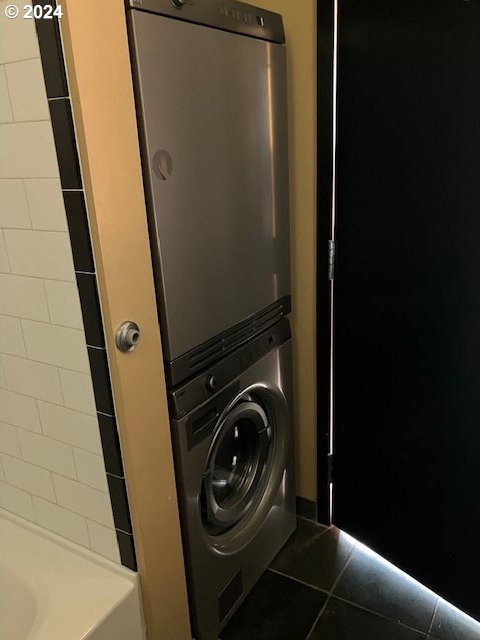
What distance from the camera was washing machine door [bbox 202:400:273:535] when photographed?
1.58m

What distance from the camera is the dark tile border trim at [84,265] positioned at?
3.24 ft

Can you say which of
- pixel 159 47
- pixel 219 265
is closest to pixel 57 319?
pixel 219 265

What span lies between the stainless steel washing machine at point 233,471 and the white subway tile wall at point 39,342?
9.0 inches

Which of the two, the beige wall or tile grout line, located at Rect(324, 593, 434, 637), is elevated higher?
the beige wall

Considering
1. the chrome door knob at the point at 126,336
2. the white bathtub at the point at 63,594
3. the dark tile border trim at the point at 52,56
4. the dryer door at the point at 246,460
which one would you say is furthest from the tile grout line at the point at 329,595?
the dark tile border trim at the point at 52,56

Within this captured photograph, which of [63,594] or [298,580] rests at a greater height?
[63,594]

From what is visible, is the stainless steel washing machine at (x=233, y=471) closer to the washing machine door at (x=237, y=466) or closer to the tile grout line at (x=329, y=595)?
the washing machine door at (x=237, y=466)

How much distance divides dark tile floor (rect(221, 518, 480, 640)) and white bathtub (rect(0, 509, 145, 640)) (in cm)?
50

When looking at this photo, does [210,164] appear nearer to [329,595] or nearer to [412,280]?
[412,280]

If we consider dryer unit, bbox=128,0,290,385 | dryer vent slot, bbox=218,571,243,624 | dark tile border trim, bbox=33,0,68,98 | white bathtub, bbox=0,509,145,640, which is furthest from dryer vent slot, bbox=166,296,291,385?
dryer vent slot, bbox=218,571,243,624

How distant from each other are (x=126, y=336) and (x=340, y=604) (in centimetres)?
120

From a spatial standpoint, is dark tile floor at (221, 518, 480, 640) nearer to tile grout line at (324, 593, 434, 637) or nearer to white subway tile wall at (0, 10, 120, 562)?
tile grout line at (324, 593, 434, 637)

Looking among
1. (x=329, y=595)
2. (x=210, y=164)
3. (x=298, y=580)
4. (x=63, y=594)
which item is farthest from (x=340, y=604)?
(x=210, y=164)

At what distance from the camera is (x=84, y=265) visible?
3.63 ft
